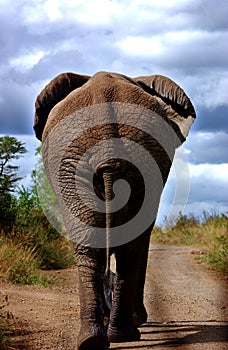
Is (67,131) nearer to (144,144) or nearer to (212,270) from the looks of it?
(144,144)

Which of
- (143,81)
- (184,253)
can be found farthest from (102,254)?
(184,253)

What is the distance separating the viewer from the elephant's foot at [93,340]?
506 centimetres

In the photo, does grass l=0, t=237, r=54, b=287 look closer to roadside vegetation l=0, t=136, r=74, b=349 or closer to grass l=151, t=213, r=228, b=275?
roadside vegetation l=0, t=136, r=74, b=349

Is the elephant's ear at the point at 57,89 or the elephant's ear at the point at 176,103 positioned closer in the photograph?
the elephant's ear at the point at 57,89

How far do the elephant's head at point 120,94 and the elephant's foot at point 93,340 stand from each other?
5.46 feet

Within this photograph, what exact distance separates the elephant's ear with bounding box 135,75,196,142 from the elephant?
500mm

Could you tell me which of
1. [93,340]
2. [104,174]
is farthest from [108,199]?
[93,340]

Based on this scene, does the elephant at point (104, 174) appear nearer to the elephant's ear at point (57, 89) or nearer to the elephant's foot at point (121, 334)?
the elephant's ear at point (57, 89)

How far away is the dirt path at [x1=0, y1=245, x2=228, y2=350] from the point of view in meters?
6.38

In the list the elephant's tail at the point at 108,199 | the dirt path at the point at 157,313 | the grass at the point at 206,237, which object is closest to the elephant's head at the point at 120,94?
Result: the elephant's tail at the point at 108,199

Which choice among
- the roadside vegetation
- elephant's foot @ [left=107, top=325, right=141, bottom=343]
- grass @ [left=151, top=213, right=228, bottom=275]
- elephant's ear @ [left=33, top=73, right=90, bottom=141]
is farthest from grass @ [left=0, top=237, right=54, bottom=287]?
elephant's ear @ [left=33, top=73, right=90, bottom=141]

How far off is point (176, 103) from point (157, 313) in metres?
3.01

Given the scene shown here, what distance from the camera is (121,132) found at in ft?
16.9

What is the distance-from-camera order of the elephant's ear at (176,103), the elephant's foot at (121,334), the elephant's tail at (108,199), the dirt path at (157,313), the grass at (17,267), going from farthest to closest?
the grass at (17,267)
the dirt path at (157,313)
the elephant's ear at (176,103)
the elephant's foot at (121,334)
the elephant's tail at (108,199)
